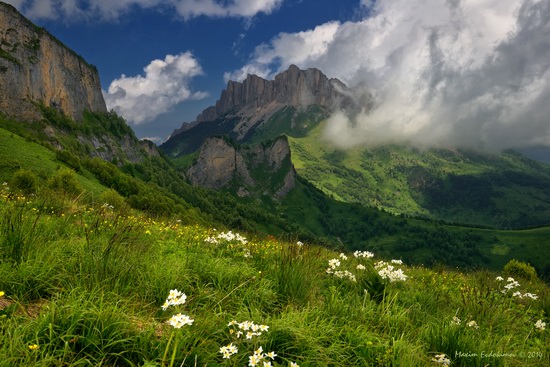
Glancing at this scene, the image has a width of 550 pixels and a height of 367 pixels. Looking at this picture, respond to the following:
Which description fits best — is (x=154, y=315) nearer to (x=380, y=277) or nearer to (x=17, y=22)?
(x=380, y=277)

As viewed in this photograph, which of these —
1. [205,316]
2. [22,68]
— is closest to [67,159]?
[205,316]

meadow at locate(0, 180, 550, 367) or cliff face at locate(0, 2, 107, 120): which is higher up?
cliff face at locate(0, 2, 107, 120)

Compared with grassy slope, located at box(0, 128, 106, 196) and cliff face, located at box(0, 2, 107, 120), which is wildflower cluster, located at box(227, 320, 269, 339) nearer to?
grassy slope, located at box(0, 128, 106, 196)

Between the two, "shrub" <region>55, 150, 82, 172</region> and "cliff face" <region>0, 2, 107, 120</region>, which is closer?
"shrub" <region>55, 150, 82, 172</region>

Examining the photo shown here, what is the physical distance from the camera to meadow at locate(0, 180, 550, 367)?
4020mm

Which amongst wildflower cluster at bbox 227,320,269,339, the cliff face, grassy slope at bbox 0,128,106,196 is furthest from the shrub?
the cliff face

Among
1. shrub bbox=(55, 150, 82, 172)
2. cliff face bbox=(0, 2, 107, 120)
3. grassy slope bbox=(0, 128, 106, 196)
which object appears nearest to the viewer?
grassy slope bbox=(0, 128, 106, 196)

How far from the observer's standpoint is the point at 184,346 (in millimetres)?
4117

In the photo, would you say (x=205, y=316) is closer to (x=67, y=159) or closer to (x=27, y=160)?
(x=27, y=160)

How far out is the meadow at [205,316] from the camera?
13.2 feet

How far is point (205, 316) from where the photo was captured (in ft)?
17.1

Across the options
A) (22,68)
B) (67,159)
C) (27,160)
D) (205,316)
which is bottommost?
(205,316)

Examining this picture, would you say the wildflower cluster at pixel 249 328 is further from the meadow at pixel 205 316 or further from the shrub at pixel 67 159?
the shrub at pixel 67 159

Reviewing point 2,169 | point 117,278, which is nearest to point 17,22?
point 2,169
